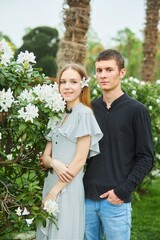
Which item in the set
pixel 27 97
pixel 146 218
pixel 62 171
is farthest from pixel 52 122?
pixel 146 218

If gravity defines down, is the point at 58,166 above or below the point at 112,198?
above

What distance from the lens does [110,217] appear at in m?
3.23

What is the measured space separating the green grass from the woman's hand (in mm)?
3050

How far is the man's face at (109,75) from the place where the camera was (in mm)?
3318

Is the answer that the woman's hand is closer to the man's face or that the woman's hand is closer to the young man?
the young man

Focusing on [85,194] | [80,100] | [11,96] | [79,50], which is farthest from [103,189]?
[79,50]

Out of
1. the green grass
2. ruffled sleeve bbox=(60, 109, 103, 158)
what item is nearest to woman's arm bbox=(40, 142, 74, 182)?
ruffled sleeve bbox=(60, 109, 103, 158)

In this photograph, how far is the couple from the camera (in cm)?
319

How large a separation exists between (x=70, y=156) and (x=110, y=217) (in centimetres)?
53

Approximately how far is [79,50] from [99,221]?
172 inches

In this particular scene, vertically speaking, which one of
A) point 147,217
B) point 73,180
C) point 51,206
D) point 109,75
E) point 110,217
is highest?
point 109,75

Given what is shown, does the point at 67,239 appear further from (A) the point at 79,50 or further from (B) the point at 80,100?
(A) the point at 79,50

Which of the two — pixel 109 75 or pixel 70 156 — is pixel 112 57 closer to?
pixel 109 75

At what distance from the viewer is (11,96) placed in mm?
3061
